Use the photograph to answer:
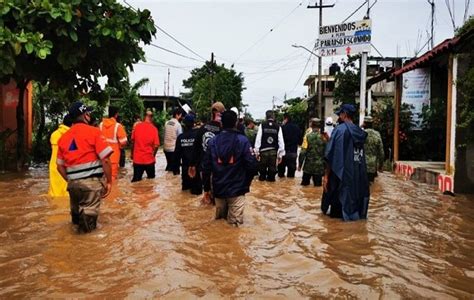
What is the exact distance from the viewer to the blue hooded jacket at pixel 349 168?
278 inches

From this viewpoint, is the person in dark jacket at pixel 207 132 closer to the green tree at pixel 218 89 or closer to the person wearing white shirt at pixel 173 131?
the person wearing white shirt at pixel 173 131

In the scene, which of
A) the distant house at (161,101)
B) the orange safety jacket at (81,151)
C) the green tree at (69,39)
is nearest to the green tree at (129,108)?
the distant house at (161,101)

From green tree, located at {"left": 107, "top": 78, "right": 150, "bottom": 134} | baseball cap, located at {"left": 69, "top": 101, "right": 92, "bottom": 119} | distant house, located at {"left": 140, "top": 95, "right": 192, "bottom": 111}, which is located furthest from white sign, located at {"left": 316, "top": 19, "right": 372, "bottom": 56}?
distant house, located at {"left": 140, "top": 95, "right": 192, "bottom": 111}

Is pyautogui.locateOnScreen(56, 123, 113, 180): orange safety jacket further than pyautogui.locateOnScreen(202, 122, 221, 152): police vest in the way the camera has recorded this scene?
No

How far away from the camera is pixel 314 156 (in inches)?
428

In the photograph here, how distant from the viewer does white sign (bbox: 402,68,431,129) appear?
49.9 feet

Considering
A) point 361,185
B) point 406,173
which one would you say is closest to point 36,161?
point 406,173

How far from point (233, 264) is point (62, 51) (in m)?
7.19

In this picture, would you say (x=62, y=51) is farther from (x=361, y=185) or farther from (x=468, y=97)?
(x=468, y=97)

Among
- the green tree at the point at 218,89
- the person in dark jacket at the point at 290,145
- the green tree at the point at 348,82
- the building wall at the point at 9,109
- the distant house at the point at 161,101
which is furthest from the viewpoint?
the green tree at the point at 218,89

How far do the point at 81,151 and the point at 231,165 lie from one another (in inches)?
70.3

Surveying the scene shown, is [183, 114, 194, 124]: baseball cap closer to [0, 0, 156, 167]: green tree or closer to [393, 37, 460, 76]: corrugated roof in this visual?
[0, 0, 156, 167]: green tree

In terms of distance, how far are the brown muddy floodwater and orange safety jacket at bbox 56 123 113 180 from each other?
2.67ft

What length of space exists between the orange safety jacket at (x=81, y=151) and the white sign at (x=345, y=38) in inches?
436
